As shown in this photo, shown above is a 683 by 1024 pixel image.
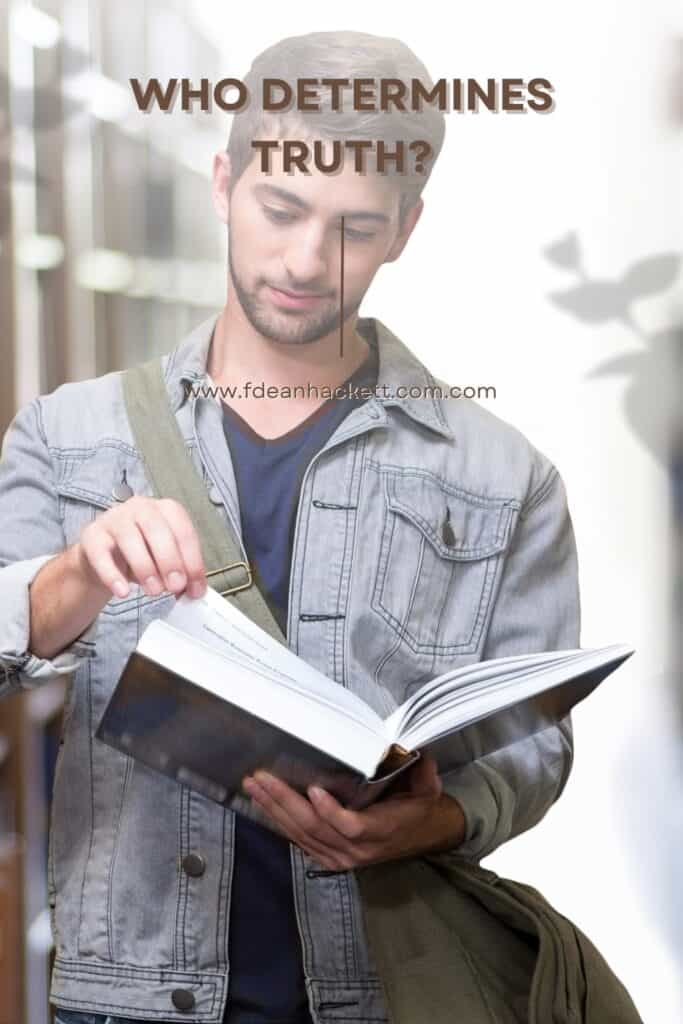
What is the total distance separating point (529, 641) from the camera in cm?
140

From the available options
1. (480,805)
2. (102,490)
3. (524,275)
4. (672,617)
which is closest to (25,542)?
(102,490)

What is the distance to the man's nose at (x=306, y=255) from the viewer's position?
142 cm

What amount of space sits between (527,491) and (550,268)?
0.27m

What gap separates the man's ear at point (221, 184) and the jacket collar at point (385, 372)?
0.12 metres

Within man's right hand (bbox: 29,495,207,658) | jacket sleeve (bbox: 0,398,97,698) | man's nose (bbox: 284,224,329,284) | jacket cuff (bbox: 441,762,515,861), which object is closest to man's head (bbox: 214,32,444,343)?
man's nose (bbox: 284,224,329,284)

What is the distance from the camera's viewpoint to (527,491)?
1.46 meters

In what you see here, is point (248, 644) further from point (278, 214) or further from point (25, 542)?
point (278, 214)

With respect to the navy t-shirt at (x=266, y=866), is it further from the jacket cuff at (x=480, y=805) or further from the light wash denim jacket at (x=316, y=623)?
the jacket cuff at (x=480, y=805)

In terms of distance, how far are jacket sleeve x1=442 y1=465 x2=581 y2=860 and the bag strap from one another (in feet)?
0.84

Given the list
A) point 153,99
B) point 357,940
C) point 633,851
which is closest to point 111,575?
point 357,940

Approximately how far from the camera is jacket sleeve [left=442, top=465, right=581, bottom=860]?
132 cm

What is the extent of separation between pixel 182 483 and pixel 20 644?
0.89 feet

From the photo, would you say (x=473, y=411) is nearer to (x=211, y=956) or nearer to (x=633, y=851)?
(x=633, y=851)

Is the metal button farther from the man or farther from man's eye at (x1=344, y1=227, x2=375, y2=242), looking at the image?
man's eye at (x1=344, y1=227, x2=375, y2=242)
